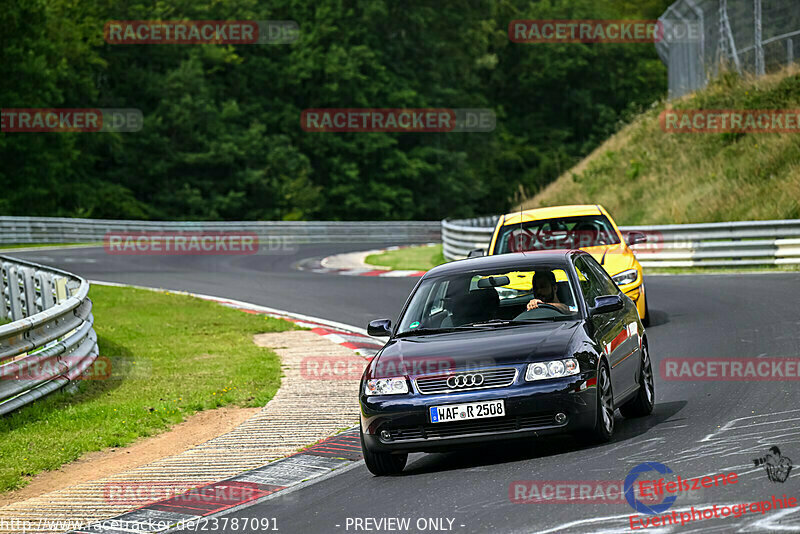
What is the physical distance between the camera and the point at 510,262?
31.0 feet

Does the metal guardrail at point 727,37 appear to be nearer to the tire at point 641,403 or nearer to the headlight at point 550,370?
the tire at point 641,403

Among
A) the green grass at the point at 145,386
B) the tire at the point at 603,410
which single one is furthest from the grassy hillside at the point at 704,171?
the tire at the point at 603,410

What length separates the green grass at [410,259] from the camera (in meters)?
30.7

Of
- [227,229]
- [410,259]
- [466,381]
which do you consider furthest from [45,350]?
[227,229]

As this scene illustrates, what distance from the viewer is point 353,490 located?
787 cm

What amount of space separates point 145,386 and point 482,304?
532 cm

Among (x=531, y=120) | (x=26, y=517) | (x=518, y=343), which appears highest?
(x=531, y=120)

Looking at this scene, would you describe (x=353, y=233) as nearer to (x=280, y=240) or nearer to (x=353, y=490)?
(x=280, y=240)

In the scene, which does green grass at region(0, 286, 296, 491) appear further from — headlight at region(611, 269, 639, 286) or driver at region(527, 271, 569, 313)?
headlight at region(611, 269, 639, 286)

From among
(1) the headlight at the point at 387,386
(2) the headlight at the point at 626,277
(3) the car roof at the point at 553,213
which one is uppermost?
(3) the car roof at the point at 553,213

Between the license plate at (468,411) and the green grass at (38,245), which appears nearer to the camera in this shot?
the license plate at (468,411)

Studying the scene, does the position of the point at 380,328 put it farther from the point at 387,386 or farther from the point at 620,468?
the point at 620,468

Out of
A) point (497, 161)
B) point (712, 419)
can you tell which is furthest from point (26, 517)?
point (497, 161)

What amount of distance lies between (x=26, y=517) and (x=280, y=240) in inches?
1681
